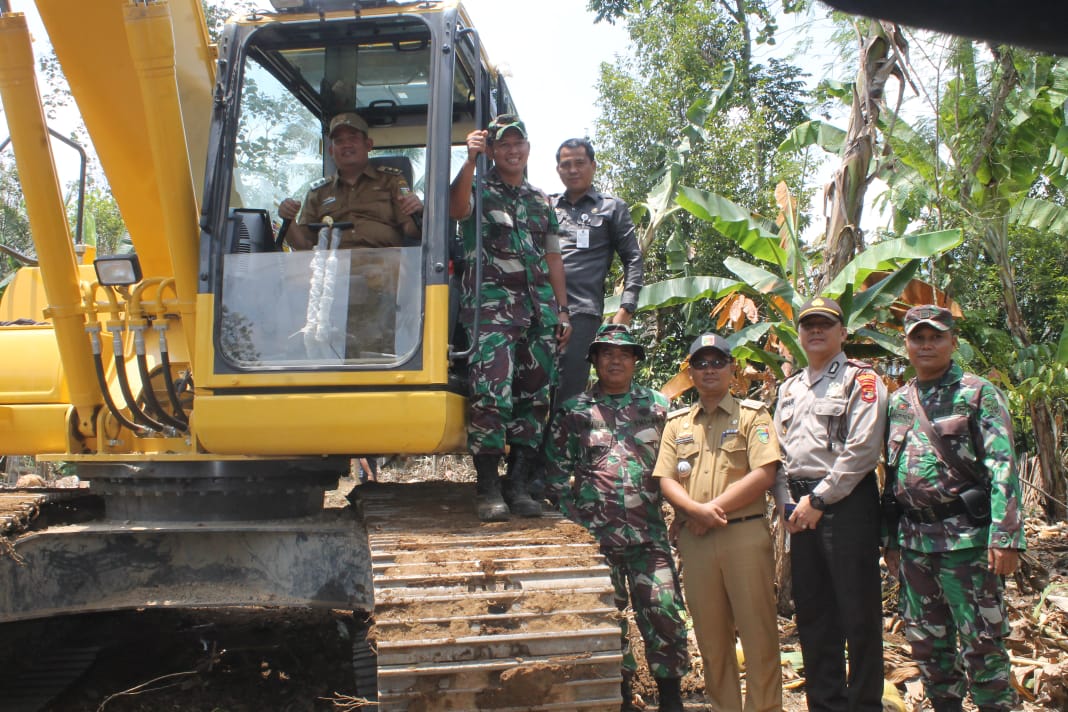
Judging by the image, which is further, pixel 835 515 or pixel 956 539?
pixel 835 515

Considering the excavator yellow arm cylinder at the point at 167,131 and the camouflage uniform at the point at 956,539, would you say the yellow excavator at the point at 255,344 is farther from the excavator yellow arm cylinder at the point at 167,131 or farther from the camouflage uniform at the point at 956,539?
the camouflage uniform at the point at 956,539

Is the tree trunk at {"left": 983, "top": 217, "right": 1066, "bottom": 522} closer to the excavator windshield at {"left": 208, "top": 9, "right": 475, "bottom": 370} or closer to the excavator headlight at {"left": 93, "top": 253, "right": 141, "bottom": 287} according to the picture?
the excavator windshield at {"left": 208, "top": 9, "right": 475, "bottom": 370}

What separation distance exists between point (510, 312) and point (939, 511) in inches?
73.4

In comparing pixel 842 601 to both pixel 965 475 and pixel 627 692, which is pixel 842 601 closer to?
pixel 965 475

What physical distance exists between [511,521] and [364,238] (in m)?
1.26

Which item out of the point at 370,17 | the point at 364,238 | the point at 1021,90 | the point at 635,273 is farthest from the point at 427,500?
the point at 1021,90

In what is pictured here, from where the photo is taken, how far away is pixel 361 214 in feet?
13.5

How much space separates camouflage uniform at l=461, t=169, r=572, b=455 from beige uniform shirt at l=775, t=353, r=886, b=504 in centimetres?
105

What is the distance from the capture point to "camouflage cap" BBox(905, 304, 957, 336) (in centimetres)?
407

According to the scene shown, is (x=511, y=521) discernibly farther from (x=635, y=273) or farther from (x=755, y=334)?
(x=755, y=334)

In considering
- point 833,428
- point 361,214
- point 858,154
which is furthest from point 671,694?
point 858,154

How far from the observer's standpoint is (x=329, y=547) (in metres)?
3.88

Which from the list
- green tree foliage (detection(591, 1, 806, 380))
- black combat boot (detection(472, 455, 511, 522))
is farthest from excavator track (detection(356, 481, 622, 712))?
green tree foliage (detection(591, 1, 806, 380))

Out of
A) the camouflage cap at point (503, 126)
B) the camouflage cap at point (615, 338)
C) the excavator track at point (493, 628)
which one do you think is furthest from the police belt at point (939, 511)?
the camouflage cap at point (503, 126)
